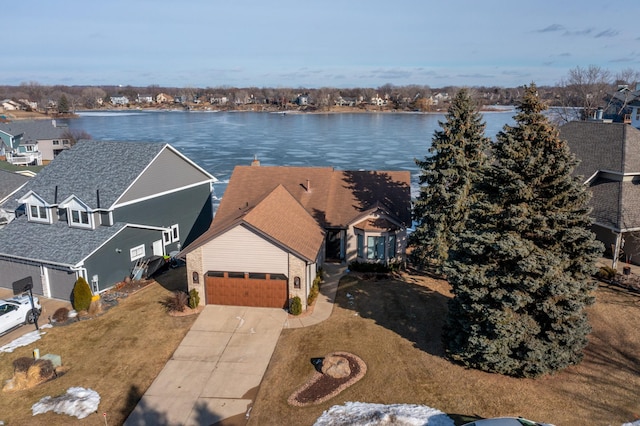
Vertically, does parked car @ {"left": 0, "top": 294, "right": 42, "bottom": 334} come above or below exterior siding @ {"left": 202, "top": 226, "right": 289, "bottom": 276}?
below

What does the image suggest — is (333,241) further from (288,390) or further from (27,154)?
(27,154)

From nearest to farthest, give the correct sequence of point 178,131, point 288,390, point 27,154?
point 288,390 → point 27,154 → point 178,131

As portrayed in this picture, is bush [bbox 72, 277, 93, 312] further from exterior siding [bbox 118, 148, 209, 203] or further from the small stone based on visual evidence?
the small stone

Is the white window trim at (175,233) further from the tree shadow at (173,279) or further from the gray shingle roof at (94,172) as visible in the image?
the gray shingle roof at (94,172)

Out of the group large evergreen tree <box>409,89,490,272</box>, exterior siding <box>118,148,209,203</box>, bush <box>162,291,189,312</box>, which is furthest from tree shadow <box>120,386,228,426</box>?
large evergreen tree <box>409,89,490,272</box>

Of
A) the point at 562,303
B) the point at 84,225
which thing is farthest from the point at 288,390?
the point at 84,225

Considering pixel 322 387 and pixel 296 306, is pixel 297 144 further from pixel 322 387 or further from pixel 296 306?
pixel 322 387

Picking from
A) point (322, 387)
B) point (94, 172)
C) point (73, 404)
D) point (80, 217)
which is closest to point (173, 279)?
point (80, 217)
